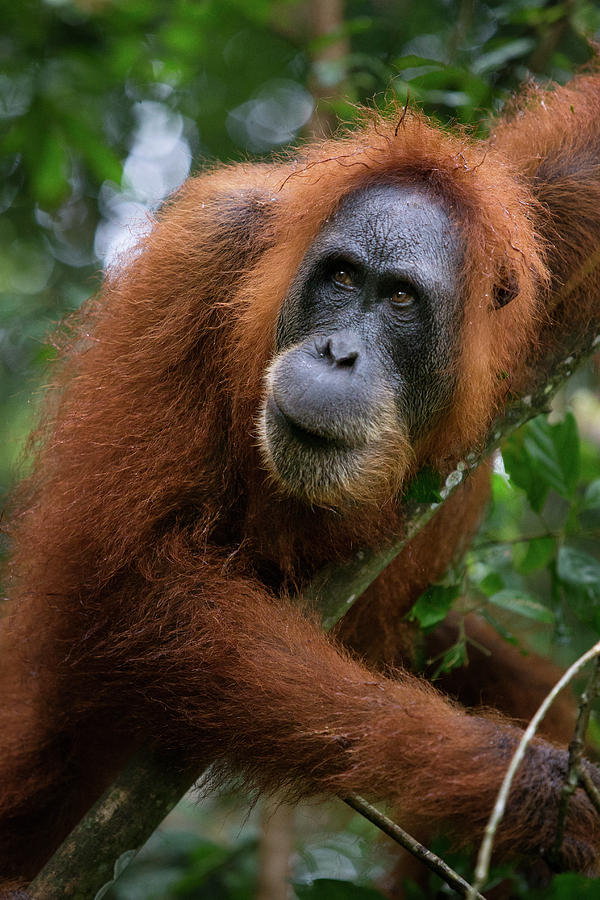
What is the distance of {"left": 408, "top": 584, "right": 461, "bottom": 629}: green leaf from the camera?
3.38 meters

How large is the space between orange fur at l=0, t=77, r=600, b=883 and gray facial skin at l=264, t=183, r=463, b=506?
91mm

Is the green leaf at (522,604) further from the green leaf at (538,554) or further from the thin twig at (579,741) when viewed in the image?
the thin twig at (579,741)

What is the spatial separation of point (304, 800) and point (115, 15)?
462cm

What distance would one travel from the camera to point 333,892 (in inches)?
109

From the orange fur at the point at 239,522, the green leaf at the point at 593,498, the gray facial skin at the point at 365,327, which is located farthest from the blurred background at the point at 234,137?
the gray facial skin at the point at 365,327

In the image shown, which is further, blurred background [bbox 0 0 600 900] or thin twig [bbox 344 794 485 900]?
blurred background [bbox 0 0 600 900]

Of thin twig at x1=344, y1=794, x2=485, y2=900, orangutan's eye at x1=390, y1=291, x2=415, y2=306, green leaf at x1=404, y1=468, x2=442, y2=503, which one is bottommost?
thin twig at x1=344, y1=794, x2=485, y2=900

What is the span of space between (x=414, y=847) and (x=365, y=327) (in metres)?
1.57

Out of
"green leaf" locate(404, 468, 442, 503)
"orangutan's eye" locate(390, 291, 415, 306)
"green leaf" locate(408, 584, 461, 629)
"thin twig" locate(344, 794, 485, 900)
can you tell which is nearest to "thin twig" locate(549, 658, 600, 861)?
"thin twig" locate(344, 794, 485, 900)

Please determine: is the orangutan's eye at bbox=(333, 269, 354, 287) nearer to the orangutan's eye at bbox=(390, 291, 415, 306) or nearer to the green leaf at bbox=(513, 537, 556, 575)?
the orangutan's eye at bbox=(390, 291, 415, 306)

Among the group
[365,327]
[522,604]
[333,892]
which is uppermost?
[365,327]

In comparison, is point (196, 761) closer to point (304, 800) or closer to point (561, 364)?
point (304, 800)

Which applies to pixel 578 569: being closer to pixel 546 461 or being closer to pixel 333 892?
pixel 546 461

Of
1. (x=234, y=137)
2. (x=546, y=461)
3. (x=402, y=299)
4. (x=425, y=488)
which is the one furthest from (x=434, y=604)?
(x=234, y=137)
